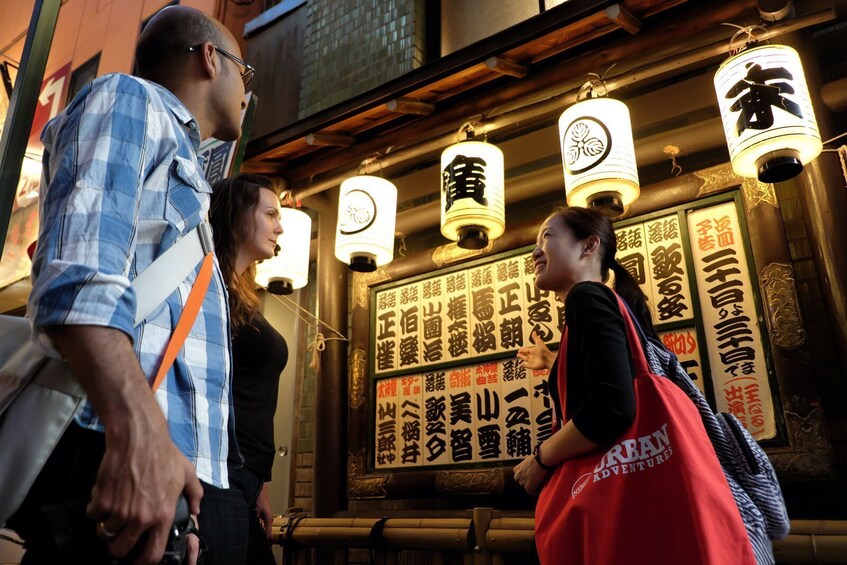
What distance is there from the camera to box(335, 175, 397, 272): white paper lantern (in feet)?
17.7

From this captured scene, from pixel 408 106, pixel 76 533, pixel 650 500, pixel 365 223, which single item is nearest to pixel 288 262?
pixel 365 223

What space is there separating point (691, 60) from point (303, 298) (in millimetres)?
5342

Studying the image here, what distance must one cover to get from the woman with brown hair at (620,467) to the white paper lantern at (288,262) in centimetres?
386

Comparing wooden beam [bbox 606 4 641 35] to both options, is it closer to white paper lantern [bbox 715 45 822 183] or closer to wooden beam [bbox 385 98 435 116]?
white paper lantern [bbox 715 45 822 183]

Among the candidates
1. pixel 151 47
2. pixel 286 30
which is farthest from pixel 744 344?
pixel 286 30

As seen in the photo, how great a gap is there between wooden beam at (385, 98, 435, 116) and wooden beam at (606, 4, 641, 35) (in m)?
1.70

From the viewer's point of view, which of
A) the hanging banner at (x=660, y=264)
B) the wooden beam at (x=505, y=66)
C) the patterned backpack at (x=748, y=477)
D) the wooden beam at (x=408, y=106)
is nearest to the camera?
the patterned backpack at (x=748, y=477)

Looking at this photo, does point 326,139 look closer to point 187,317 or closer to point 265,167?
point 265,167

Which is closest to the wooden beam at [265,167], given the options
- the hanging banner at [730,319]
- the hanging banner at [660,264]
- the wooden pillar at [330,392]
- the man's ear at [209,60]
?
the wooden pillar at [330,392]

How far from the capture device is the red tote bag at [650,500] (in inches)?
74.3

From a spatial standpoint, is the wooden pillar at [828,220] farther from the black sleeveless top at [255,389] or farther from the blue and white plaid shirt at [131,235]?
the blue and white plaid shirt at [131,235]

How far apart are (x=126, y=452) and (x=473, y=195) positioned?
13.2 ft

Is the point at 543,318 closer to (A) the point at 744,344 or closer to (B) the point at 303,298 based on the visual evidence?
(A) the point at 744,344

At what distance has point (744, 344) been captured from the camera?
4141 millimetres
